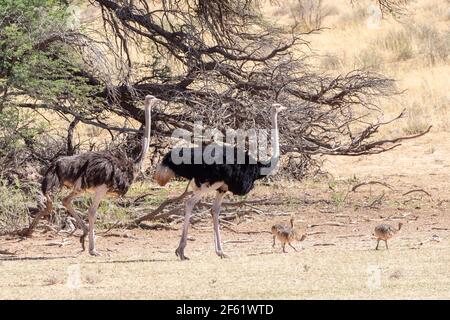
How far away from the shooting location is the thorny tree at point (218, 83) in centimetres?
1683

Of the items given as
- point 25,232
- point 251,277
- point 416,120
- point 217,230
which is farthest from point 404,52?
point 251,277

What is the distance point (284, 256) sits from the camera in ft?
42.3

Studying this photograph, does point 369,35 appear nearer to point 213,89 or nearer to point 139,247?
point 213,89

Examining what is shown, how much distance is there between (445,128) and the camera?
77.5 feet

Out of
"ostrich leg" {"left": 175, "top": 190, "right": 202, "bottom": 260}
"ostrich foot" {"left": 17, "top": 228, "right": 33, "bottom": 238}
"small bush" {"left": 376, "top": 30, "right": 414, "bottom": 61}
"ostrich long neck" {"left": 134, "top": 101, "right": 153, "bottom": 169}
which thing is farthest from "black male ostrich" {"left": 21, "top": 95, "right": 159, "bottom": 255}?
"small bush" {"left": 376, "top": 30, "right": 414, "bottom": 61}

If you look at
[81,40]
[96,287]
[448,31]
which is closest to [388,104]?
[448,31]

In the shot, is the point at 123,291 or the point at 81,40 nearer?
the point at 123,291

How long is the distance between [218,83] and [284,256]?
16.4 ft

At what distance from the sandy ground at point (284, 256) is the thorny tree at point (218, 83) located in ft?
3.36

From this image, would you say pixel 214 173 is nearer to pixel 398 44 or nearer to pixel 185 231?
pixel 185 231

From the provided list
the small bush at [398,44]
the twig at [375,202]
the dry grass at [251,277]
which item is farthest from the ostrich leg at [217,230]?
the small bush at [398,44]

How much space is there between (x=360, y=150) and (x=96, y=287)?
782 cm

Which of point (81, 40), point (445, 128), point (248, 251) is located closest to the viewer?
point (248, 251)

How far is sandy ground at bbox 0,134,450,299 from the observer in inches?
414
